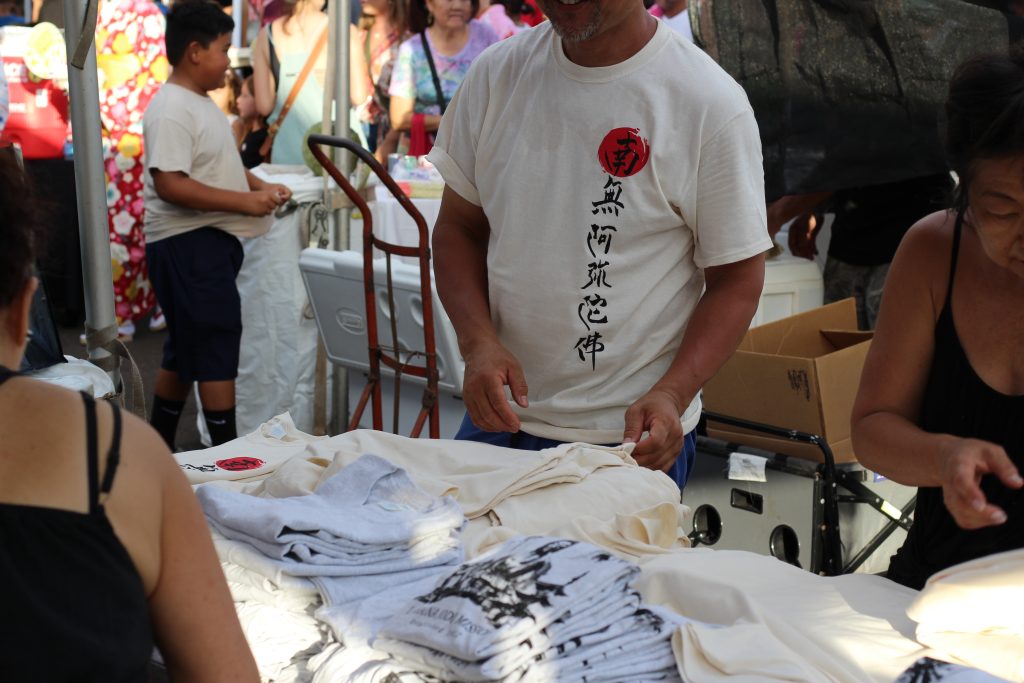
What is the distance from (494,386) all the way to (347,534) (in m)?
0.62

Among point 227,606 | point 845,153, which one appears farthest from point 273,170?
point 227,606

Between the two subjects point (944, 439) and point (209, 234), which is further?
point (209, 234)

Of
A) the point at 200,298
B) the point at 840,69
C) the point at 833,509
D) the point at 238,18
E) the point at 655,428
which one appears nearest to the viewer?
the point at 655,428

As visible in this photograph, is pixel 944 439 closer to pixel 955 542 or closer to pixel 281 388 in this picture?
pixel 955 542

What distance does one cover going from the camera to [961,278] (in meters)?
1.76

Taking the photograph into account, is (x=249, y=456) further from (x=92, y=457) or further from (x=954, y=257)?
(x=954, y=257)

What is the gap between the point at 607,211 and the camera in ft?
7.09

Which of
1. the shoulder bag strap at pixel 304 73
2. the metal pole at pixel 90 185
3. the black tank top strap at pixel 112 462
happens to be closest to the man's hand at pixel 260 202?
the shoulder bag strap at pixel 304 73

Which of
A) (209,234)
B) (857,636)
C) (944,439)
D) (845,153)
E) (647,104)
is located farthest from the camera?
(209,234)

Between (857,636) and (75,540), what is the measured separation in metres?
0.94

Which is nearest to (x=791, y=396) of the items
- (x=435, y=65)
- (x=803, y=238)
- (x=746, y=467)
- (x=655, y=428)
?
(x=746, y=467)

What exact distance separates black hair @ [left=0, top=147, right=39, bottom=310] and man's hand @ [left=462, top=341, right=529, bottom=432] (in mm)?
1078

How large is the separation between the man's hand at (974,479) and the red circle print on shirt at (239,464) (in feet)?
3.81

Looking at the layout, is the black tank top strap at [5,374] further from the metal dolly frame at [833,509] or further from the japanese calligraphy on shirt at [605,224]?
the metal dolly frame at [833,509]
